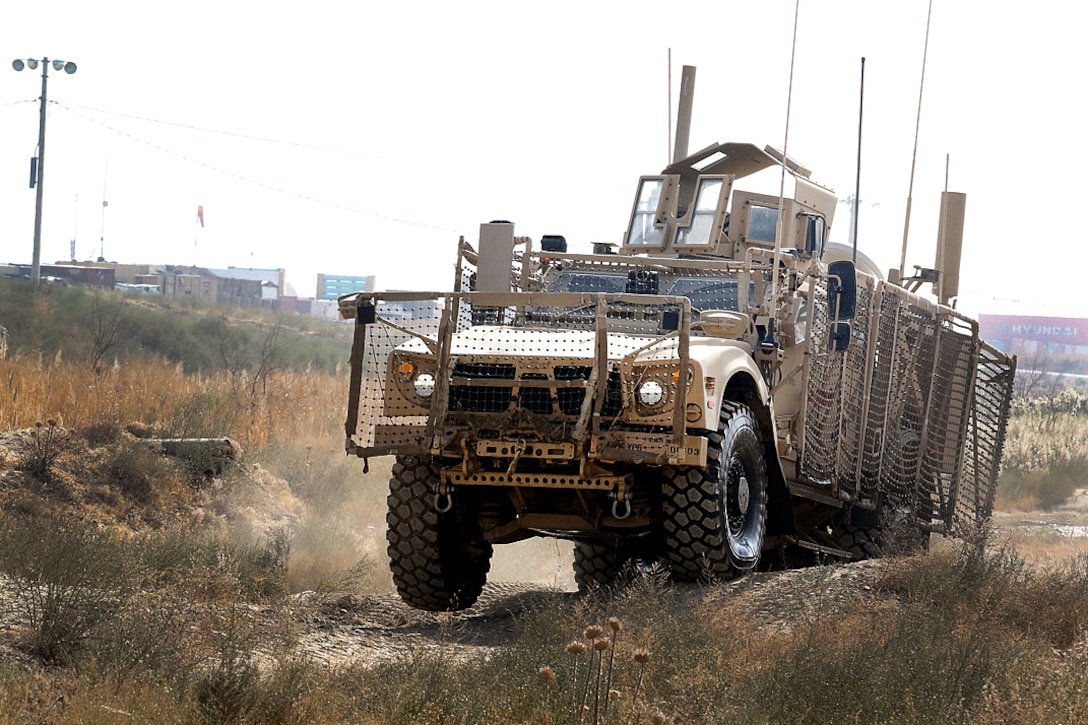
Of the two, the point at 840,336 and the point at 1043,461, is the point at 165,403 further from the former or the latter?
the point at 1043,461

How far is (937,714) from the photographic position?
580 centimetres

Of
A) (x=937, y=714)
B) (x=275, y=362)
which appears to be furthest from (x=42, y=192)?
(x=937, y=714)

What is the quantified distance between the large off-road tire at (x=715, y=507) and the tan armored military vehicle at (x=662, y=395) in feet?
0.05

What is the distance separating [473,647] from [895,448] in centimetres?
563

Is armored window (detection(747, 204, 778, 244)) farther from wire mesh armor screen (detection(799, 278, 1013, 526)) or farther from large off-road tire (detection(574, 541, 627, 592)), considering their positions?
large off-road tire (detection(574, 541, 627, 592))

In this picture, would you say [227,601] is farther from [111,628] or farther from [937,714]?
[937,714]

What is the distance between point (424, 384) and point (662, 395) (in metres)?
1.51

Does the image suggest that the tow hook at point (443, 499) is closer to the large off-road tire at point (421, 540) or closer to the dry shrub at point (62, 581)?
the large off-road tire at point (421, 540)

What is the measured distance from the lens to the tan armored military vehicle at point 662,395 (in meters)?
8.70

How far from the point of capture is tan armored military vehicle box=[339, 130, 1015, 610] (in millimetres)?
8703

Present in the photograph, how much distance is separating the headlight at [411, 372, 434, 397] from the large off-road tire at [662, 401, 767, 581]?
1.56 m

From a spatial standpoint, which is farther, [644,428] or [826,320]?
[826,320]

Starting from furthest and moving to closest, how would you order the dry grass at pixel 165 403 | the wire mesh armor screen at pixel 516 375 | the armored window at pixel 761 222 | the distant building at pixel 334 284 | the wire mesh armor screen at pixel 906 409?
1. the distant building at pixel 334 284
2. the dry grass at pixel 165 403
3. the armored window at pixel 761 222
4. the wire mesh armor screen at pixel 906 409
5. the wire mesh armor screen at pixel 516 375

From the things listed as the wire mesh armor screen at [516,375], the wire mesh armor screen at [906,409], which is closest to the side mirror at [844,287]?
the wire mesh armor screen at [906,409]
